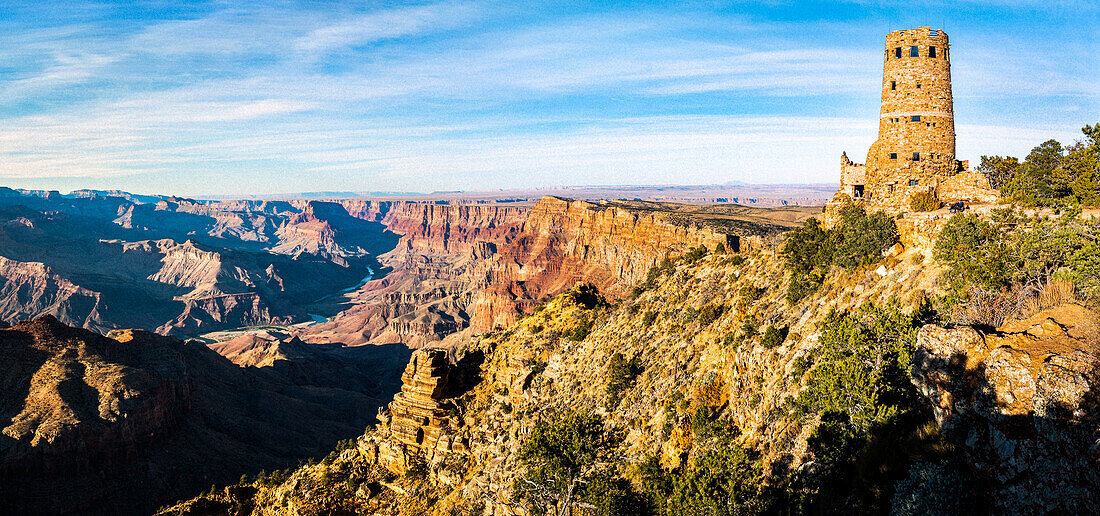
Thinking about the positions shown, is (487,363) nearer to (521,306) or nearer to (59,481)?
(59,481)

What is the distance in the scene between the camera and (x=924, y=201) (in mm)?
22797

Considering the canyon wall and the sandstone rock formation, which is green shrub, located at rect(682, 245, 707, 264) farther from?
the sandstone rock formation

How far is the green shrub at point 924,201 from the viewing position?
890 inches

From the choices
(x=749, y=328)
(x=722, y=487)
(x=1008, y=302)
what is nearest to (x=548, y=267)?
(x=749, y=328)

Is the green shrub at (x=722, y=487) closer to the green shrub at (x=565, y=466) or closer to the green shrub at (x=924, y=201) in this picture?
the green shrub at (x=565, y=466)

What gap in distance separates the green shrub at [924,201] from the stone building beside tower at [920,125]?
0.14m

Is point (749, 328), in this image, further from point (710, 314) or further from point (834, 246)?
point (834, 246)

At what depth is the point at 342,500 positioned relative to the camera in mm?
28766

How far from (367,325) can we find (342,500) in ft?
556

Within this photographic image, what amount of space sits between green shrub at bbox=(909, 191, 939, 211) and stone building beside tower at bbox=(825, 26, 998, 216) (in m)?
0.14

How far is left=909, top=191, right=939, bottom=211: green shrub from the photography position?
74.1 ft

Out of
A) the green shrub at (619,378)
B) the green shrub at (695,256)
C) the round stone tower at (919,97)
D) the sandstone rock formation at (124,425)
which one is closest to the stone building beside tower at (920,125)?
the round stone tower at (919,97)

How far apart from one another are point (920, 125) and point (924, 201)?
3405 mm

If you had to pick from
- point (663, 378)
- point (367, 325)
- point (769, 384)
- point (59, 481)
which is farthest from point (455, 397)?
point (367, 325)
